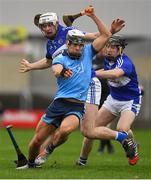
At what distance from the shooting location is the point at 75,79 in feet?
48.0

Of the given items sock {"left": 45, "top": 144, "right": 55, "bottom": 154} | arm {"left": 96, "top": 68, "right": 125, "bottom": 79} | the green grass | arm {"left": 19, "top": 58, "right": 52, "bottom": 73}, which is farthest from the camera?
arm {"left": 19, "top": 58, "right": 52, "bottom": 73}

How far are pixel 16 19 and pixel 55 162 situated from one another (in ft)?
131

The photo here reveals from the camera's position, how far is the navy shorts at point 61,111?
48.1 feet

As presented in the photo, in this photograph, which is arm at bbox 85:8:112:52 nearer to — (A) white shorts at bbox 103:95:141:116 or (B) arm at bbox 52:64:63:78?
(B) arm at bbox 52:64:63:78

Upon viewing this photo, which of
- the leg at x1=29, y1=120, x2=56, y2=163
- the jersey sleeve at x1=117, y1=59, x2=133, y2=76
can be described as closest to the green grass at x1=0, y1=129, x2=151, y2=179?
the leg at x1=29, y1=120, x2=56, y2=163

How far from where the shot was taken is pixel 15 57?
46.4 metres

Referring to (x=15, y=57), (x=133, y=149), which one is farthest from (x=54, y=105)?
(x=15, y=57)

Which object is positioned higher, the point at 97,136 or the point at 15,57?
the point at 97,136

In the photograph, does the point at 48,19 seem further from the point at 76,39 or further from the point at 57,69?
the point at 57,69

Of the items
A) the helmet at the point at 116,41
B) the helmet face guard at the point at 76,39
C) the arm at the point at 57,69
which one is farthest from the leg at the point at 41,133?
the helmet at the point at 116,41

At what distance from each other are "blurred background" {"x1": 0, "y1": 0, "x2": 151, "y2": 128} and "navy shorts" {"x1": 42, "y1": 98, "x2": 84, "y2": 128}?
81.0 ft

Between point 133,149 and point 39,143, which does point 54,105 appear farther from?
point 133,149

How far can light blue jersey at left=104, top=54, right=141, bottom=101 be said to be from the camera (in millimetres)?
15969

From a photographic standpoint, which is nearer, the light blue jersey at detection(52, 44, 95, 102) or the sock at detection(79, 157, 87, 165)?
the light blue jersey at detection(52, 44, 95, 102)
